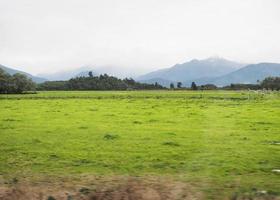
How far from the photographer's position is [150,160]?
15.0 metres

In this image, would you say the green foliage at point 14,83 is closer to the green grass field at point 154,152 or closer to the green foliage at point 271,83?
the green foliage at point 271,83

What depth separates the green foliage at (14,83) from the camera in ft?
335

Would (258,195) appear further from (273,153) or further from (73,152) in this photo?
(73,152)

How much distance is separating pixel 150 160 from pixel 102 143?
4253 mm

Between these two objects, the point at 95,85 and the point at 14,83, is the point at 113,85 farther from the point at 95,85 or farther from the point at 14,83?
the point at 14,83

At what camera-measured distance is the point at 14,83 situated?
104 m

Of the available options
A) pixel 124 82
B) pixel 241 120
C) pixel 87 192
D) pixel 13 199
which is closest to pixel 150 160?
pixel 87 192

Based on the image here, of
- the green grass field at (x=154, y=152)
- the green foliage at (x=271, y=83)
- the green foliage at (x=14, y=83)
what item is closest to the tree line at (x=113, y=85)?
the green foliage at (x=271, y=83)

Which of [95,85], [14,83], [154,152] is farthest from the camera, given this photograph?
[95,85]

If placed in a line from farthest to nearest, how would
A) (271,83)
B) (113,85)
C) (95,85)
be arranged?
(113,85)
(95,85)
(271,83)

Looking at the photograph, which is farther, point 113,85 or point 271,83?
point 113,85

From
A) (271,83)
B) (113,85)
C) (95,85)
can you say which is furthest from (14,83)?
(271,83)

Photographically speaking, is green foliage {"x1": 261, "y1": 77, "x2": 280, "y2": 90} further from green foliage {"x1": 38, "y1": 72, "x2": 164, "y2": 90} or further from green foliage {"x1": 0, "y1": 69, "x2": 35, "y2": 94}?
green foliage {"x1": 0, "y1": 69, "x2": 35, "y2": 94}

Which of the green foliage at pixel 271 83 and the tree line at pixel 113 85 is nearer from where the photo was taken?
the green foliage at pixel 271 83
